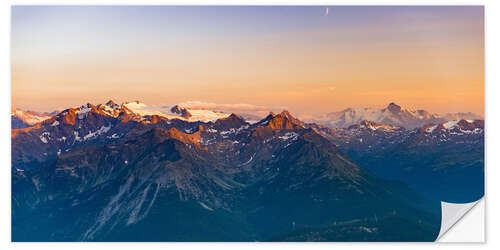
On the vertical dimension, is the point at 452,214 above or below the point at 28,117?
below

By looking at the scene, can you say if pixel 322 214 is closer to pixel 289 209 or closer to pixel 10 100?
pixel 289 209

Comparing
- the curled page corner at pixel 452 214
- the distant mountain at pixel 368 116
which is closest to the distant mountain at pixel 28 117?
the distant mountain at pixel 368 116

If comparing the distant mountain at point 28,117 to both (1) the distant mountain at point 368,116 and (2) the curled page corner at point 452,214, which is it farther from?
(2) the curled page corner at point 452,214

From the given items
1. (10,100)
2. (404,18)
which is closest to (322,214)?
(404,18)

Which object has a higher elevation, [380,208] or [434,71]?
[434,71]

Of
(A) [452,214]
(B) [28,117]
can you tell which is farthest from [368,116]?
(B) [28,117]

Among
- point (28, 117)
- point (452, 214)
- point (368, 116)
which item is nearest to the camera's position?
point (452, 214)

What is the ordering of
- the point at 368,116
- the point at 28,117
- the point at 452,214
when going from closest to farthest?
the point at 452,214 → the point at 28,117 → the point at 368,116

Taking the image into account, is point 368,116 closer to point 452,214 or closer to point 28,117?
point 452,214
